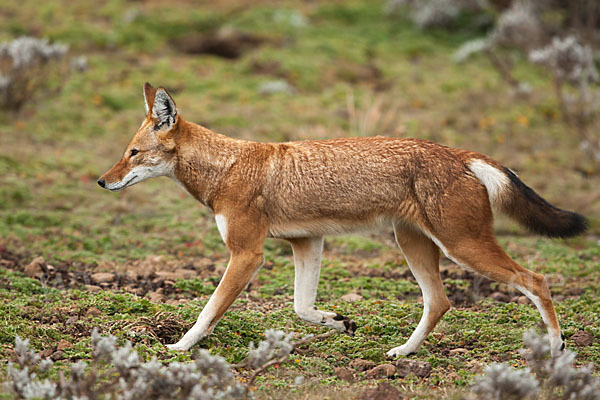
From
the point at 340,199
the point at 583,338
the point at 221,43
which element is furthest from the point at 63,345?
the point at 221,43

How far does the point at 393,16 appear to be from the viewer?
21.8 m

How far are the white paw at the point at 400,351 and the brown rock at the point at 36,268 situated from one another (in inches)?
156

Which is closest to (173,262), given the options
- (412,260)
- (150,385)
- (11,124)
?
(412,260)

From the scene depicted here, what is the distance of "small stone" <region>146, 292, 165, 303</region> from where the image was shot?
289 inches

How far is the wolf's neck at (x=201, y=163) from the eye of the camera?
645 cm

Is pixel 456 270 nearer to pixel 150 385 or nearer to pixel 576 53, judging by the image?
pixel 150 385

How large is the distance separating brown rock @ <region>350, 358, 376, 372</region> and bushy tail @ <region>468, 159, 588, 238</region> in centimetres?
172

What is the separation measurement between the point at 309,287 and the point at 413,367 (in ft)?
4.02

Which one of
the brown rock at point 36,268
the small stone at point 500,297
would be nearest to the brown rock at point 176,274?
the brown rock at point 36,268

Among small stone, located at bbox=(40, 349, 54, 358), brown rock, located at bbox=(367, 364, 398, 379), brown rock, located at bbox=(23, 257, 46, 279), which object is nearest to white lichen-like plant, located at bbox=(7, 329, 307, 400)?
small stone, located at bbox=(40, 349, 54, 358)

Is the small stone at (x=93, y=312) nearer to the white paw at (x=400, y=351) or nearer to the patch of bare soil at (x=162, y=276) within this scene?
the patch of bare soil at (x=162, y=276)

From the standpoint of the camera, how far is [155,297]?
744cm

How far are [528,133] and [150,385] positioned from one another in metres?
12.0

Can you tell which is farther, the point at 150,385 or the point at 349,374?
the point at 349,374
